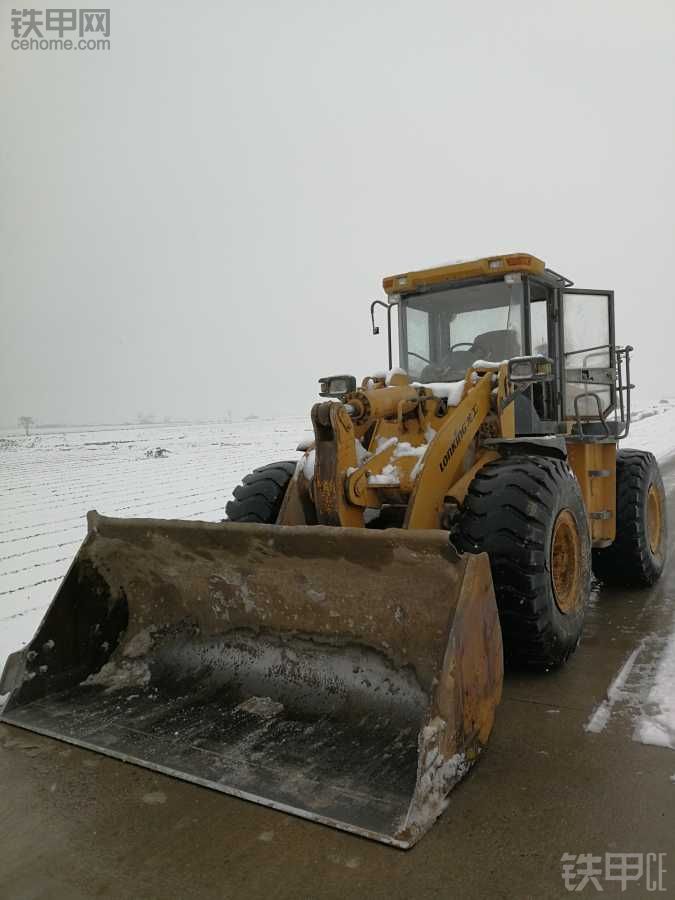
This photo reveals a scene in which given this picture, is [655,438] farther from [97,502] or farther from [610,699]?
[610,699]

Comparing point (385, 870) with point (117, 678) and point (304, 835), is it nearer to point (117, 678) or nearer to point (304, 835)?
point (304, 835)

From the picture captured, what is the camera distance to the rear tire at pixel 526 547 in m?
3.47

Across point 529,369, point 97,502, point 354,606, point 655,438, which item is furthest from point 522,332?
point 655,438

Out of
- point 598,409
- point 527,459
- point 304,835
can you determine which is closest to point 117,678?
point 304,835

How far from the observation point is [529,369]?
4.08 metres

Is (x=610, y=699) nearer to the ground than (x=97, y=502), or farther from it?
nearer to the ground

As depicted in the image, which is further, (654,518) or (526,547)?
(654,518)

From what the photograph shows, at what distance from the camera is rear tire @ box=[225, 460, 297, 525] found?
14.5ft

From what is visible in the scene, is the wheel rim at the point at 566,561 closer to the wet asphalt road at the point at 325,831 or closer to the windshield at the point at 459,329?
the wet asphalt road at the point at 325,831

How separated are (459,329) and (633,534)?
87.1 inches

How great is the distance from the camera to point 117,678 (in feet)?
11.5

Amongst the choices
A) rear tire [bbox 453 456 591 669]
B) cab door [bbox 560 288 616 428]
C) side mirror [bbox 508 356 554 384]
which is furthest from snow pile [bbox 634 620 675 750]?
cab door [bbox 560 288 616 428]

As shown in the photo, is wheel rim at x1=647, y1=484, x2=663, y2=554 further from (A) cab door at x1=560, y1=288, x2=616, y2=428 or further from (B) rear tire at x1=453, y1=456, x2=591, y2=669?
(B) rear tire at x1=453, y1=456, x2=591, y2=669

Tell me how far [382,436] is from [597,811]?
92.4 inches
